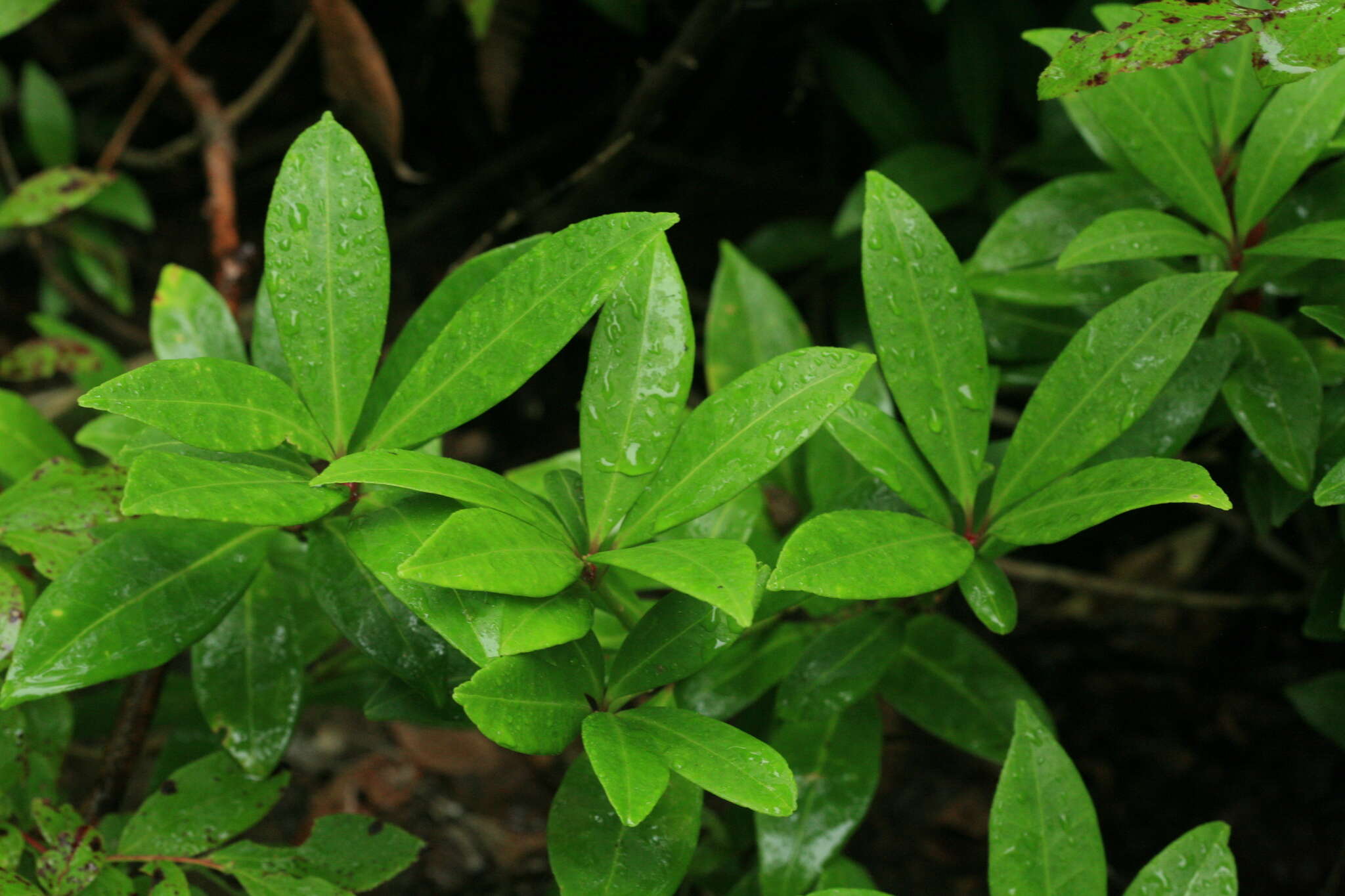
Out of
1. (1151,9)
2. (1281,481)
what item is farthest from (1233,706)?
(1151,9)

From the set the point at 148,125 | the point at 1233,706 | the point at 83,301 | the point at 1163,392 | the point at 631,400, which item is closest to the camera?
the point at 631,400

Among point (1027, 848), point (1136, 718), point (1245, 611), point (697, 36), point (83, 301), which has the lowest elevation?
point (1136, 718)

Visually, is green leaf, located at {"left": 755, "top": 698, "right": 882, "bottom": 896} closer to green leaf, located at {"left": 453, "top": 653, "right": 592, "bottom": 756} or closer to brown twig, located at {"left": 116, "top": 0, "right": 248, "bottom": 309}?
green leaf, located at {"left": 453, "top": 653, "right": 592, "bottom": 756}

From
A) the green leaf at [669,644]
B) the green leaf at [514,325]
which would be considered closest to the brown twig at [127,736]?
the green leaf at [514,325]

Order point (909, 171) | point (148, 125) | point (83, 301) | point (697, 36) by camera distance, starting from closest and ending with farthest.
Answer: point (697, 36) < point (909, 171) < point (83, 301) < point (148, 125)

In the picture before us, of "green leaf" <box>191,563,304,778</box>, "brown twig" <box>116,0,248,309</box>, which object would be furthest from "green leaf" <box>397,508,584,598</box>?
"brown twig" <box>116,0,248,309</box>

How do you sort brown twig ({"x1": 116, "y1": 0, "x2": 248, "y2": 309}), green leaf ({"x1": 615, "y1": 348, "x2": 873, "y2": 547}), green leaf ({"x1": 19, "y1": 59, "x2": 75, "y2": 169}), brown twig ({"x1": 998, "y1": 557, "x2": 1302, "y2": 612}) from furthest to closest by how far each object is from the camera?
green leaf ({"x1": 19, "y1": 59, "x2": 75, "y2": 169})
brown twig ({"x1": 998, "y1": 557, "x2": 1302, "y2": 612})
brown twig ({"x1": 116, "y1": 0, "x2": 248, "y2": 309})
green leaf ({"x1": 615, "y1": 348, "x2": 873, "y2": 547})

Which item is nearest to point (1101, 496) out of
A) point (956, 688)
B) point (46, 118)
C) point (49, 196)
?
point (956, 688)

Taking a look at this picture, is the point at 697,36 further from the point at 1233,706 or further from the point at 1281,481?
the point at 1233,706
